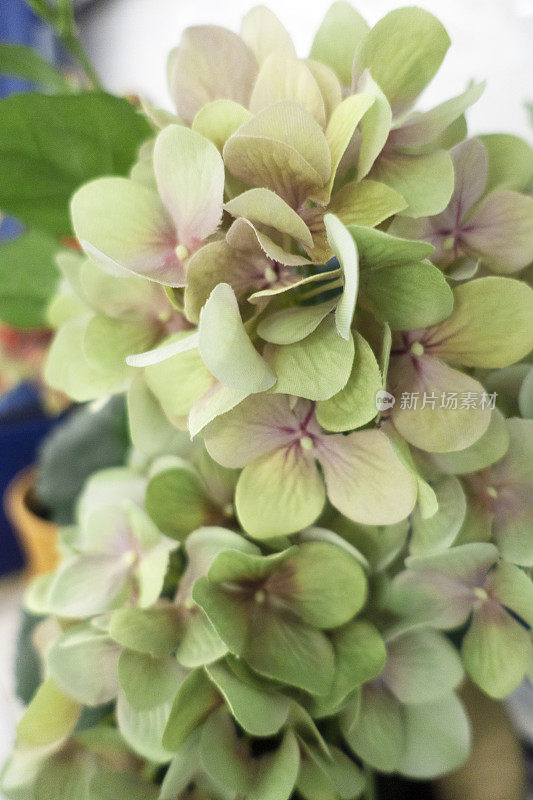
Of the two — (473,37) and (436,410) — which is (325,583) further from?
(473,37)

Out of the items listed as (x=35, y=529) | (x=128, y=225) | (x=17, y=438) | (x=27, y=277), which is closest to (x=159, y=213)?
(x=128, y=225)

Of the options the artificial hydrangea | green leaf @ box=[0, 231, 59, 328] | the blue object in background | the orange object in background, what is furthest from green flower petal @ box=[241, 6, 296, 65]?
the blue object in background

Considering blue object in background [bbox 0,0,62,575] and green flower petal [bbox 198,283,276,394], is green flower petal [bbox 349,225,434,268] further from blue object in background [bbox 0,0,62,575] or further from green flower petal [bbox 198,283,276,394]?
blue object in background [bbox 0,0,62,575]

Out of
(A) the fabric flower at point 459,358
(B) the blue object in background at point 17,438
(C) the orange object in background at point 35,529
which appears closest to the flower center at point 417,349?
(A) the fabric flower at point 459,358

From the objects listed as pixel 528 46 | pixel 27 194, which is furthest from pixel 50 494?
pixel 528 46

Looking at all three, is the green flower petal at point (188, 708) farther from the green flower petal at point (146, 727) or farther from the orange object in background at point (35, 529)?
the orange object in background at point (35, 529)

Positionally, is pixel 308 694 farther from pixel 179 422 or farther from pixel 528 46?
pixel 528 46
